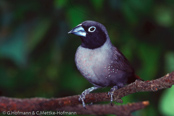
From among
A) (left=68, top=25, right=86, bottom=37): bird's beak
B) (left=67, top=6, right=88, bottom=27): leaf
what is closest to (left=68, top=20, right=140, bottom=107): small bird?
(left=68, top=25, right=86, bottom=37): bird's beak

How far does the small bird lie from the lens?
5.84ft

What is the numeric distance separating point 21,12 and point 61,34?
0.41 meters

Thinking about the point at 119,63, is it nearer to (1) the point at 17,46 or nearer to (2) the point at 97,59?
(2) the point at 97,59

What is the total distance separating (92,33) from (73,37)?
837mm

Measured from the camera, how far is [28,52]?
269 cm

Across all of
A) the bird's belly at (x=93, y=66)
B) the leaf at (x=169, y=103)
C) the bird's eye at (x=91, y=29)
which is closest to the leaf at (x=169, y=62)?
the leaf at (x=169, y=103)

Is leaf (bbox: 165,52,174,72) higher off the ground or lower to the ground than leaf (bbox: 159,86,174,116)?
higher

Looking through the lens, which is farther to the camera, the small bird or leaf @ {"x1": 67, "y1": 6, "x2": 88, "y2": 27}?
leaf @ {"x1": 67, "y1": 6, "x2": 88, "y2": 27}

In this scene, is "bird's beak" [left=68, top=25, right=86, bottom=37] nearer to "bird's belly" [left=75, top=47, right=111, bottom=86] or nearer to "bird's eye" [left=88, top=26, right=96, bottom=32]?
"bird's eye" [left=88, top=26, right=96, bottom=32]

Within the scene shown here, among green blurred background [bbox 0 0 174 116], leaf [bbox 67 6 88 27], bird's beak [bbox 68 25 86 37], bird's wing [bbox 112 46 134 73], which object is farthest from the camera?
green blurred background [bbox 0 0 174 116]

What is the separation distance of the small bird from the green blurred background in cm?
59

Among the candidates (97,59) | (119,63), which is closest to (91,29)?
(97,59)

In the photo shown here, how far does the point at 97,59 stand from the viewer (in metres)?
1.81

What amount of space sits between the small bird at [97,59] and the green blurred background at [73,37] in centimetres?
59
